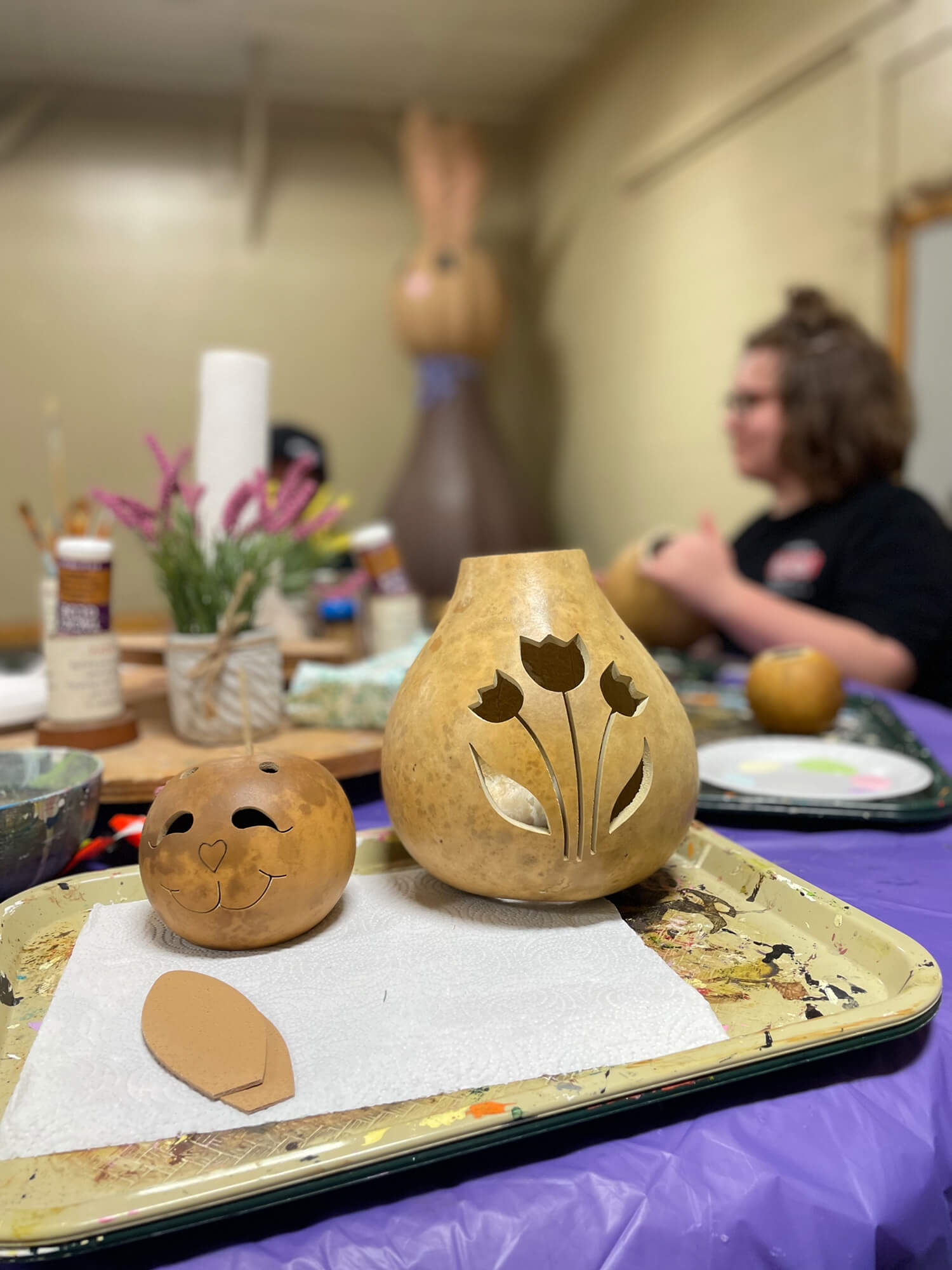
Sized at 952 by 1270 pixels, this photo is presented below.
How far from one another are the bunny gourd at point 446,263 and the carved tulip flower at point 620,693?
275 cm

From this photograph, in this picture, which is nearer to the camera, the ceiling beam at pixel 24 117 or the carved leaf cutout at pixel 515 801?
the carved leaf cutout at pixel 515 801

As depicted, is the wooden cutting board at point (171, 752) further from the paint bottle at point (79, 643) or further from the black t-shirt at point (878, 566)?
the black t-shirt at point (878, 566)

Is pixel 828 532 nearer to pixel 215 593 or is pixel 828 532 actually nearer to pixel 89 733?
pixel 215 593

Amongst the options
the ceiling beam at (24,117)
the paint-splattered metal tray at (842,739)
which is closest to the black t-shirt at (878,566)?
the paint-splattered metal tray at (842,739)

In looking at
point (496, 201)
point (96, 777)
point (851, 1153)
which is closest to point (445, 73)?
point (496, 201)

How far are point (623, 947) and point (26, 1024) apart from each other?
0.92 feet

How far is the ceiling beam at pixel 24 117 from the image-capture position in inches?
128

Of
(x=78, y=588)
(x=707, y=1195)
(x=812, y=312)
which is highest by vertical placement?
(x=812, y=312)

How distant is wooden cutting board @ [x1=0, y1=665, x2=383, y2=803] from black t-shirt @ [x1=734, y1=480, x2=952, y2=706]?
0.97 meters

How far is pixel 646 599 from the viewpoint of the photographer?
4.51ft

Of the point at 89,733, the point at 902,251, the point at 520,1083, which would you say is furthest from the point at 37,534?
the point at 902,251

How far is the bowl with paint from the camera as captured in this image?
1.75 ft

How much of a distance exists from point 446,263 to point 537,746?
2900mm

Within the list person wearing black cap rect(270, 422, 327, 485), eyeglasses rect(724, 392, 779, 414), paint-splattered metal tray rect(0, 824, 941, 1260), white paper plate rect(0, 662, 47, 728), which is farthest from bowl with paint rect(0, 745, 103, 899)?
person wearing black cap rect(270, 422, 327, 485)
